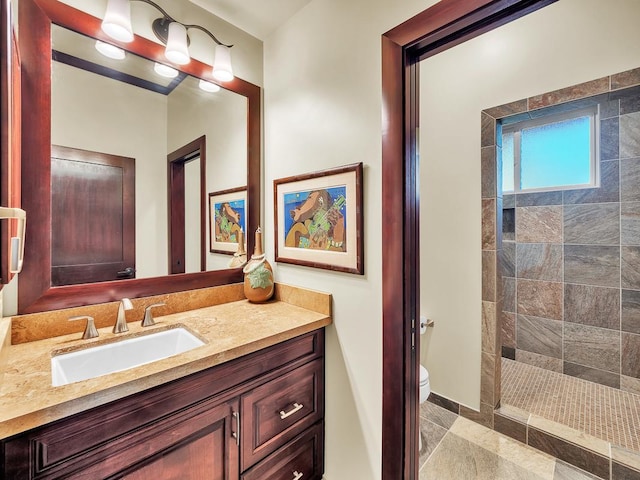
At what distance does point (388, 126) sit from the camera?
3.85 ft

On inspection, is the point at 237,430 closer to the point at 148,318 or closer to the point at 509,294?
the point at 148,318

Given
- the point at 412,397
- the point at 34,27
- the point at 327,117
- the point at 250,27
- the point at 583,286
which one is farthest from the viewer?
the point at 583,286

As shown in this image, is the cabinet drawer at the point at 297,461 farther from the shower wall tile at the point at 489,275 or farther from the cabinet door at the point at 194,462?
the shower wall tile at the point at 489,275

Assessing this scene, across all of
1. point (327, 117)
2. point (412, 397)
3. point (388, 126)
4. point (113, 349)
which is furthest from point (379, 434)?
point (327, 117)

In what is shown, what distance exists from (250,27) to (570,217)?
282 cm

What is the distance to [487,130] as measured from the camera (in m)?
1.87

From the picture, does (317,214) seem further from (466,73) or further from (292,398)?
(466,73)

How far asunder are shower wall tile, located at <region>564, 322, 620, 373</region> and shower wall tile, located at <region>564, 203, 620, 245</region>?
704mm

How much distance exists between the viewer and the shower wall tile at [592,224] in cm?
220

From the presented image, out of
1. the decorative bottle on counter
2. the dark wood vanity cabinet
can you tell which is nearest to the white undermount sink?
the dark wood vanity cabinet

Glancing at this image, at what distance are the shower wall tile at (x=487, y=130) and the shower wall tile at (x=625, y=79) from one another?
0.58 metres

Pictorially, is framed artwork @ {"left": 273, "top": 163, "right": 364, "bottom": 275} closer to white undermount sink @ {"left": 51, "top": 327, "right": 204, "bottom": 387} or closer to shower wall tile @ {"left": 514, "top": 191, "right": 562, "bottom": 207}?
white undermount sink @ {"left": 51, "top": 327, "right": 204, "bottom": 387}

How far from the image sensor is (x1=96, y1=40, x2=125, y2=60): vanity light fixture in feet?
4.13

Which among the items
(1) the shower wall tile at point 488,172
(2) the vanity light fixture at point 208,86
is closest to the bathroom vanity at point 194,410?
(2) the vanity light fixture at point 208,86
